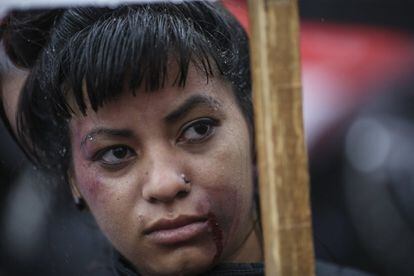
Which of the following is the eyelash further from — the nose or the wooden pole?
the wooden pole

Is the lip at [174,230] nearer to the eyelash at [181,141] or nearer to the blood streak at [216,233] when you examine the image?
the blood streak at [216,233]

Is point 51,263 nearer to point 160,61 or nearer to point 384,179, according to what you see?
point 160,61

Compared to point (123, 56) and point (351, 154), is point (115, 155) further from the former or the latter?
point (351, 154)

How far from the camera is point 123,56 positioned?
5.20ft

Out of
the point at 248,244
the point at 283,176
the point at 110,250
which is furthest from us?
the point at 110,250

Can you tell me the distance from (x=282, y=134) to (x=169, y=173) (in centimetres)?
41

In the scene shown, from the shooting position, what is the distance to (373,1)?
300 cm

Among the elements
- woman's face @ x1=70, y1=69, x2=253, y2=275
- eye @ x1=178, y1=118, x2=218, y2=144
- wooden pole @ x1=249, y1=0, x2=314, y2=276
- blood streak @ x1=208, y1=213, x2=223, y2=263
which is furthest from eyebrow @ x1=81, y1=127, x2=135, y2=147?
wooden pole @ x1=249, y1=0, x2=314, y2=276

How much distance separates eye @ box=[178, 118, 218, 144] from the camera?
5.34 feet

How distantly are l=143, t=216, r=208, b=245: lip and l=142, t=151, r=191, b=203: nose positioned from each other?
0.05 m

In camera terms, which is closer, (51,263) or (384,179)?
(51,263)

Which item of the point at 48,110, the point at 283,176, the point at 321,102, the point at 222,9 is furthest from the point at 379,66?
the point at 283,176

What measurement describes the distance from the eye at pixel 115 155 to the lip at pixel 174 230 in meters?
0.16

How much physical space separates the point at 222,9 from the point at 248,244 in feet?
1.88
